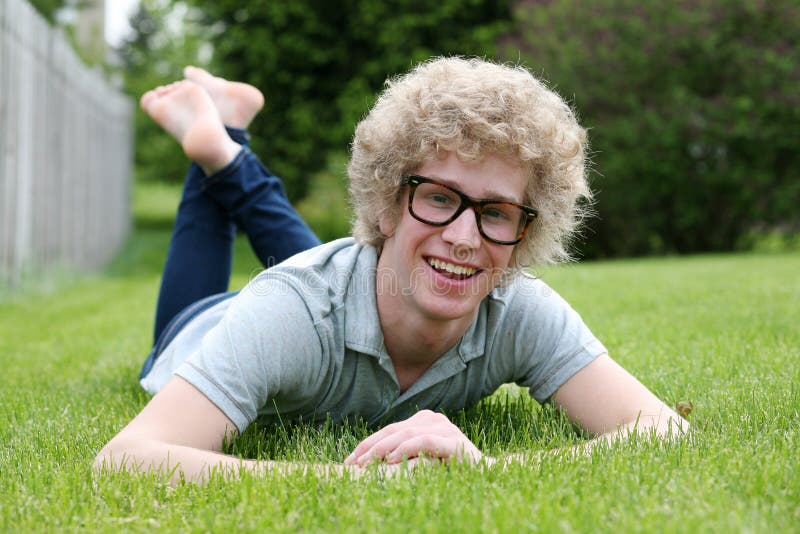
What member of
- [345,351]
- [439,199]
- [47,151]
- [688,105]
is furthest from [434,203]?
[688,105]

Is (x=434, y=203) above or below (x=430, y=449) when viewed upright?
above

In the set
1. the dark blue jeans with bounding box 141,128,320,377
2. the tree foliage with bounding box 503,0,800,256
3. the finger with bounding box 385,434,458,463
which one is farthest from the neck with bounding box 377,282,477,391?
the tree foliage with bounding box 503,0,800,256

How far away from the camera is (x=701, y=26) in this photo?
12.4m

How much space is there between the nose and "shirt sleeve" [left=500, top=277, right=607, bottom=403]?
1.45 feet

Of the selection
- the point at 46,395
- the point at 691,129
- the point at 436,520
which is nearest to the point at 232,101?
the point at 46,395

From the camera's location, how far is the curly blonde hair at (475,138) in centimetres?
247

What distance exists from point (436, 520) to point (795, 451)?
1.13m

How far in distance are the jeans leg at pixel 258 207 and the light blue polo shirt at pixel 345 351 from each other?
1.03m

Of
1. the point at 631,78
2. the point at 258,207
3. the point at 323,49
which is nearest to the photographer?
the point at 258,207

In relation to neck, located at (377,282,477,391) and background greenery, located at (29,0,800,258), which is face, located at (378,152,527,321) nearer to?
neck, located at (377,282,477,391)

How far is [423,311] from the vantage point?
256 cm

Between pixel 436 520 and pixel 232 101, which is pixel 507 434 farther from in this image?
pixel 232 101

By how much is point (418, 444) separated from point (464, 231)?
63cm

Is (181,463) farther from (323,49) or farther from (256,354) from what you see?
(323,49)
